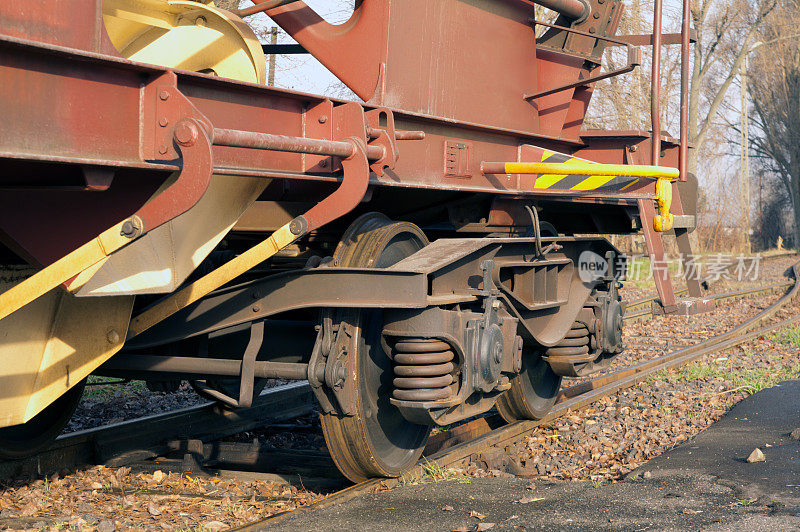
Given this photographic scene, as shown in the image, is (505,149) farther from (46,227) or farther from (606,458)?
(46,227)

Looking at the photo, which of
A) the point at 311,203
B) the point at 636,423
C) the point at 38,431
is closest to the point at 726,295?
the point at 636,423

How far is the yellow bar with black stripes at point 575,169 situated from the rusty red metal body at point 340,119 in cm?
12

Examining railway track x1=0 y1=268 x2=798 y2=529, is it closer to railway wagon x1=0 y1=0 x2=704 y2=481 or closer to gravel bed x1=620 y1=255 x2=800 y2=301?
railway wagon x1=0 y1=0 x2=704 y2=481

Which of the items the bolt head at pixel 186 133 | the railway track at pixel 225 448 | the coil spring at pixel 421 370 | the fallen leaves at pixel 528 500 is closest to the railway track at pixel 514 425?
the railway track at pixel 225 448

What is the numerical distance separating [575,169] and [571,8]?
4.97 ft

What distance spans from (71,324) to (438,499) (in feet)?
6.90

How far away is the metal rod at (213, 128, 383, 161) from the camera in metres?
3.28

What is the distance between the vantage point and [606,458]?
5.77 meters

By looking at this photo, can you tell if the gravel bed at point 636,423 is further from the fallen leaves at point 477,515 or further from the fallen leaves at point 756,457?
the fallen leaves at point 477,515

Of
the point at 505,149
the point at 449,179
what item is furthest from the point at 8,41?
the point at 505,149

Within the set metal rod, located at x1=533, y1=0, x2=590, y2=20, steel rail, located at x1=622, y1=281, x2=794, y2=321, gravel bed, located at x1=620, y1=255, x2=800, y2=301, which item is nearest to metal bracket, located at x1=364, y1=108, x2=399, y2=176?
metal rod, located at x1=533, y1=0, x2=590, y2=20

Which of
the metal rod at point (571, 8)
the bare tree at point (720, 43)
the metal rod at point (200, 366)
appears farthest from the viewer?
the bare tree at point (720, 43)

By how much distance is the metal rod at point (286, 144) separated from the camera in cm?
328

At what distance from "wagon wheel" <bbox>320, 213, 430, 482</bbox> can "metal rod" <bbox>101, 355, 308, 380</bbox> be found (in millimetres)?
329
